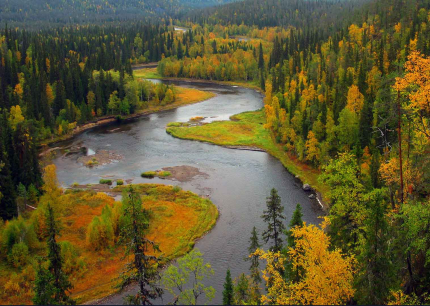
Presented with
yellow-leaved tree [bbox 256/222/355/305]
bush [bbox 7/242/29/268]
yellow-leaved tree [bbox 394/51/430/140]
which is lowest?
bush [bbox 7/242/29/268]

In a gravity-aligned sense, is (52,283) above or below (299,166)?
above

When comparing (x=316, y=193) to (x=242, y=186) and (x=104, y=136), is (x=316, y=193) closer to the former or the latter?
(x=242, y=186)

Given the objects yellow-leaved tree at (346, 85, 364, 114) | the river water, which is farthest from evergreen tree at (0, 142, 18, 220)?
yellow-leaved tree at (346, 85, 364, 114)

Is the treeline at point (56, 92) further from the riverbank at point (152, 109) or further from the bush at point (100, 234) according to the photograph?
the bush at point (100, 234)

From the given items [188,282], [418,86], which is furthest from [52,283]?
[418,86]

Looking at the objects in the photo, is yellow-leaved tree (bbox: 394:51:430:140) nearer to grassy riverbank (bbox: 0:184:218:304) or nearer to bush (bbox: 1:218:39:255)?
grassy riverbank (bbox: 0:184:218:304)

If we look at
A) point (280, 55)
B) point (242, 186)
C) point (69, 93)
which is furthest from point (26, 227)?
point (280, 55)

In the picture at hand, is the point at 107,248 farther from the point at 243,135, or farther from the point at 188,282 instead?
the point at 243,135
